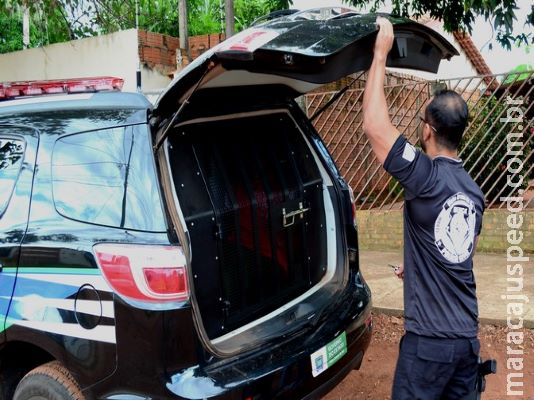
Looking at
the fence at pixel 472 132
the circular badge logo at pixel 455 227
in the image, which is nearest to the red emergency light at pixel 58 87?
the circular badge logo at pixel 455 227

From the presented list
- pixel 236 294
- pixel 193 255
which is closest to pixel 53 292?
pixel 193 255

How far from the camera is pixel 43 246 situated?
2.51 m

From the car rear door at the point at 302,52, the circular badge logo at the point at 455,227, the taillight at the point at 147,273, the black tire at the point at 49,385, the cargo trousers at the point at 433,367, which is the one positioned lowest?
the black tire at the point at 49,385

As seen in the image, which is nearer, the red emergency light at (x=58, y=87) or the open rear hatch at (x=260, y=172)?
the open rear hatch at (x=260, y=172)

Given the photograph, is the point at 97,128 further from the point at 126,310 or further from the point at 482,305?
the point at 482,305

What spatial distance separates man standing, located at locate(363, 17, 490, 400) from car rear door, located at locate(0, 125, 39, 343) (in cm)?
158

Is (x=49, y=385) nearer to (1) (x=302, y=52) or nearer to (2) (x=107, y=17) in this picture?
(1) (x=302, y=52)

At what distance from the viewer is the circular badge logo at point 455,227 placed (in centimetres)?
221

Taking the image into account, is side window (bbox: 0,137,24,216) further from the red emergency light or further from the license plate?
the license plate

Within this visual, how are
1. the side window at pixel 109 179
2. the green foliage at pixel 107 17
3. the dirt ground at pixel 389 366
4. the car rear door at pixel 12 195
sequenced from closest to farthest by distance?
the side window at pixel 109 179
the car rear door at pixel 12 195
the dirt ground at pixel 389 366
the green foliage at pixel 107 17

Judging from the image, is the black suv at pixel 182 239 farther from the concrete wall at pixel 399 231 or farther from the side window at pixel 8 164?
the concrete wall at pixel 399 231

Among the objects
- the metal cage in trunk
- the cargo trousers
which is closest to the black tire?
the metal cage in trunk

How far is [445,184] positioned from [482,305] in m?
3.16

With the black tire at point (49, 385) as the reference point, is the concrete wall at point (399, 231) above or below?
below
